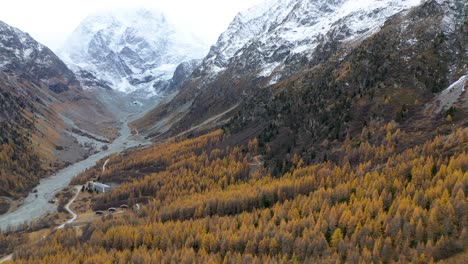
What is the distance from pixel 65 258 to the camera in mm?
143000

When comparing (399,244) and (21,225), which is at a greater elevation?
(21,225)

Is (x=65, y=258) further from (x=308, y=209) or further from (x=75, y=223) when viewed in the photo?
(x=308, y=209)

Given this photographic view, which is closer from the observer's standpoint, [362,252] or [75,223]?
[362,252]

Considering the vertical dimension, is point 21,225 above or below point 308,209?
above

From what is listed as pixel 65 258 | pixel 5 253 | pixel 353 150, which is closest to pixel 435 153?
pixel 353 150

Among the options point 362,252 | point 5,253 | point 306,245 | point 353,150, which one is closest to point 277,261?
point 306,245

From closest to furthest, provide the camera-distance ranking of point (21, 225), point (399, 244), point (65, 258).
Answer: point (399, 244)
point (65, 258)
point (21, 225)

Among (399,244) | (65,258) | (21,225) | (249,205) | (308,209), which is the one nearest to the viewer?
(399,244)

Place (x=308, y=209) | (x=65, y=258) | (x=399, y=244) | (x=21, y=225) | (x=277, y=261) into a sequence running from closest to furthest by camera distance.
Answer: (x=399, y=244)
(x=277, y=261)
(x=65, y=258)
(x=308, y=209)
(x=21, y=225)

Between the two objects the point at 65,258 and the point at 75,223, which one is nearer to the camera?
the point at 65,258

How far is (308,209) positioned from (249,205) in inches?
1256

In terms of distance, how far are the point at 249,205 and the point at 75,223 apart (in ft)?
267

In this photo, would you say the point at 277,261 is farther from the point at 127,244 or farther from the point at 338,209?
the point at 127,244

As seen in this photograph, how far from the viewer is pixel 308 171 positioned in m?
199
